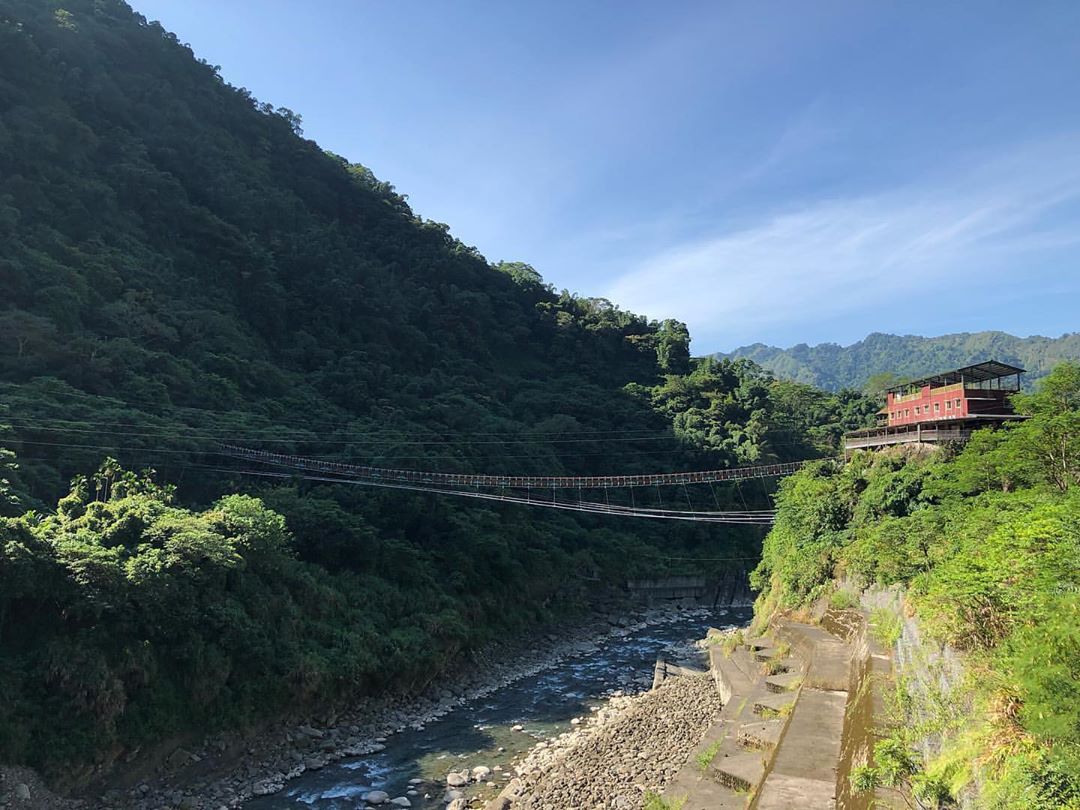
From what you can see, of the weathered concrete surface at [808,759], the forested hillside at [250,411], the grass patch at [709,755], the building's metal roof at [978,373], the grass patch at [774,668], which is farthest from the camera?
the building's metal roof at [978,373]

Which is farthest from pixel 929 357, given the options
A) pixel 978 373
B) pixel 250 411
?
pixel 250 411

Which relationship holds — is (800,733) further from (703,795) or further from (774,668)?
(774,668)

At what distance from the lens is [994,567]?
530 cm

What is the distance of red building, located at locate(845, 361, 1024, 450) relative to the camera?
53.8 ft

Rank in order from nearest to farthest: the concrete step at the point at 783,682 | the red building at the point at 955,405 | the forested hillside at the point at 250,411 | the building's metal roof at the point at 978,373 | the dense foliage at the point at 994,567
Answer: the dense foliage at the point at 994,567 → the concrete step at the point at 783,682 → the forested hillside at the point at 250,411 → the red building at the point at 955,405 → the building's metal roof at the point at 978,373

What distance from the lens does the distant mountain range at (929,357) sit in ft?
419

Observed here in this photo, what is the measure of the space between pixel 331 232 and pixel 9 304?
88.3ft

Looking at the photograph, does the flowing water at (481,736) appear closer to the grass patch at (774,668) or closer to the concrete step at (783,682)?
the grass patch at (774,668)

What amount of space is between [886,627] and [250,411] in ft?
71.1

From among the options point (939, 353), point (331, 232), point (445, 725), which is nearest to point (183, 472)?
point (445, 725)

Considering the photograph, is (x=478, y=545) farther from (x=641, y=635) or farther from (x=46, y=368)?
(x=46, y=368)

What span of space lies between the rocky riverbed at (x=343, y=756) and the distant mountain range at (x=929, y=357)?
12033 centimetres

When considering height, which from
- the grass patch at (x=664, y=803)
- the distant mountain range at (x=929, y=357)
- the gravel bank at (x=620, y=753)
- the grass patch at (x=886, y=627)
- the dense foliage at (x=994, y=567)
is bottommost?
the gravel bank at (x=620, y=753)

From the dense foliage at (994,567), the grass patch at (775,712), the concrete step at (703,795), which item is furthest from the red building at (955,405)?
the concrete step at (703,795)
